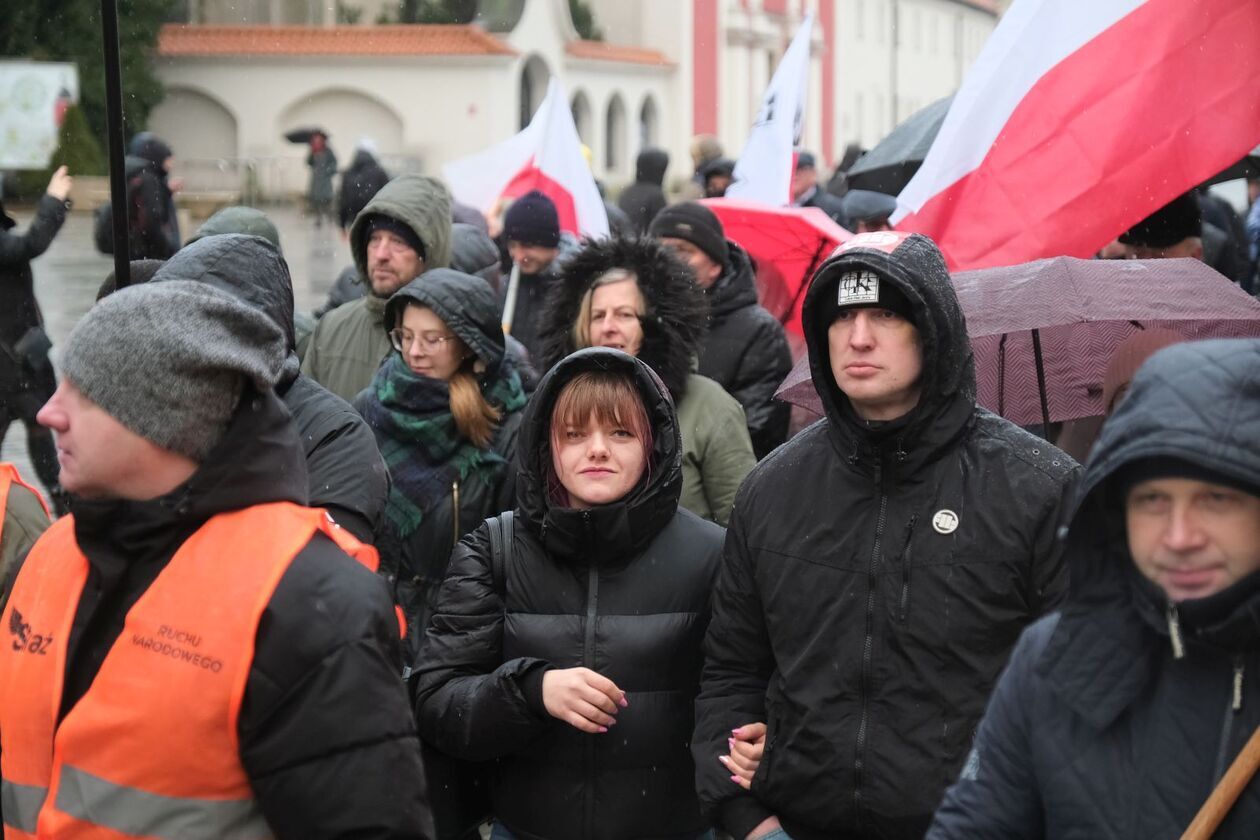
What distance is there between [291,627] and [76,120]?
33372 millimetres

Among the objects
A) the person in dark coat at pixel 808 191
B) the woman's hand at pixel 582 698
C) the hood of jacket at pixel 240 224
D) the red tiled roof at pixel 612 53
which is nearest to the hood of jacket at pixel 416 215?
the hood of jacket at pixel 240 224

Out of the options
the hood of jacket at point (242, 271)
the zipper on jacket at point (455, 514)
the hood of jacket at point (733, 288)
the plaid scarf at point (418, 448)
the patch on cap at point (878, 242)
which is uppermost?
the patch on cap at point (878, 242)

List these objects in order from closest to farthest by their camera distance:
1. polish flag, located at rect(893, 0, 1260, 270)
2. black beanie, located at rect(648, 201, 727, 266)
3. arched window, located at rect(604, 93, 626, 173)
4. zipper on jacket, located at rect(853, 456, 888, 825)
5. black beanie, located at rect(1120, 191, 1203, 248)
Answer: zipper on jacket, located at rect(853, 456, 888, 825), polish flag, located at rect(893, 0, 1260, 270), black beanie, located at rect(1120, 191, 1203, 248), black beanie, located at rect(648, 201, 727, 266), arched window, located at rect(604, 93, 626, 173)

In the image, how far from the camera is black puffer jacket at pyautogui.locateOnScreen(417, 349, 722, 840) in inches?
129

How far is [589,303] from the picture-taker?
494 cm

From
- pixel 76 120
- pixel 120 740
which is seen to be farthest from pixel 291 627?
pixel 76 120

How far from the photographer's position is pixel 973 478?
293 centimetres

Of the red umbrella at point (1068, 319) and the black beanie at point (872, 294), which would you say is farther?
the red umbrella at point (1068, 319)

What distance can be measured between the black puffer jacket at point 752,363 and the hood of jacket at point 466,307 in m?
1.39

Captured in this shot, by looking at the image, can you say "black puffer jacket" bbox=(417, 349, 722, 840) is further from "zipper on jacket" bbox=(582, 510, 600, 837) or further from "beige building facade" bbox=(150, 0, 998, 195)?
"beige building facade" bbox=(150, 0, 998, 195)

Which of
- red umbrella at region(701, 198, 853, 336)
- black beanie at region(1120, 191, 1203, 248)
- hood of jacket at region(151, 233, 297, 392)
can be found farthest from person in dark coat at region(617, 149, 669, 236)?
hood of jacket at region(151, 233, 297, 392)

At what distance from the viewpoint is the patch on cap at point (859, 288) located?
3.04 m

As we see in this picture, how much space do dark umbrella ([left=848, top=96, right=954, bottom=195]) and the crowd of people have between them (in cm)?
181

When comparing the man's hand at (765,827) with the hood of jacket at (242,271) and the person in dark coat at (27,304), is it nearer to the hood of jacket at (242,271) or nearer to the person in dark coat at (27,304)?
the hood of jacket at (242,271)
